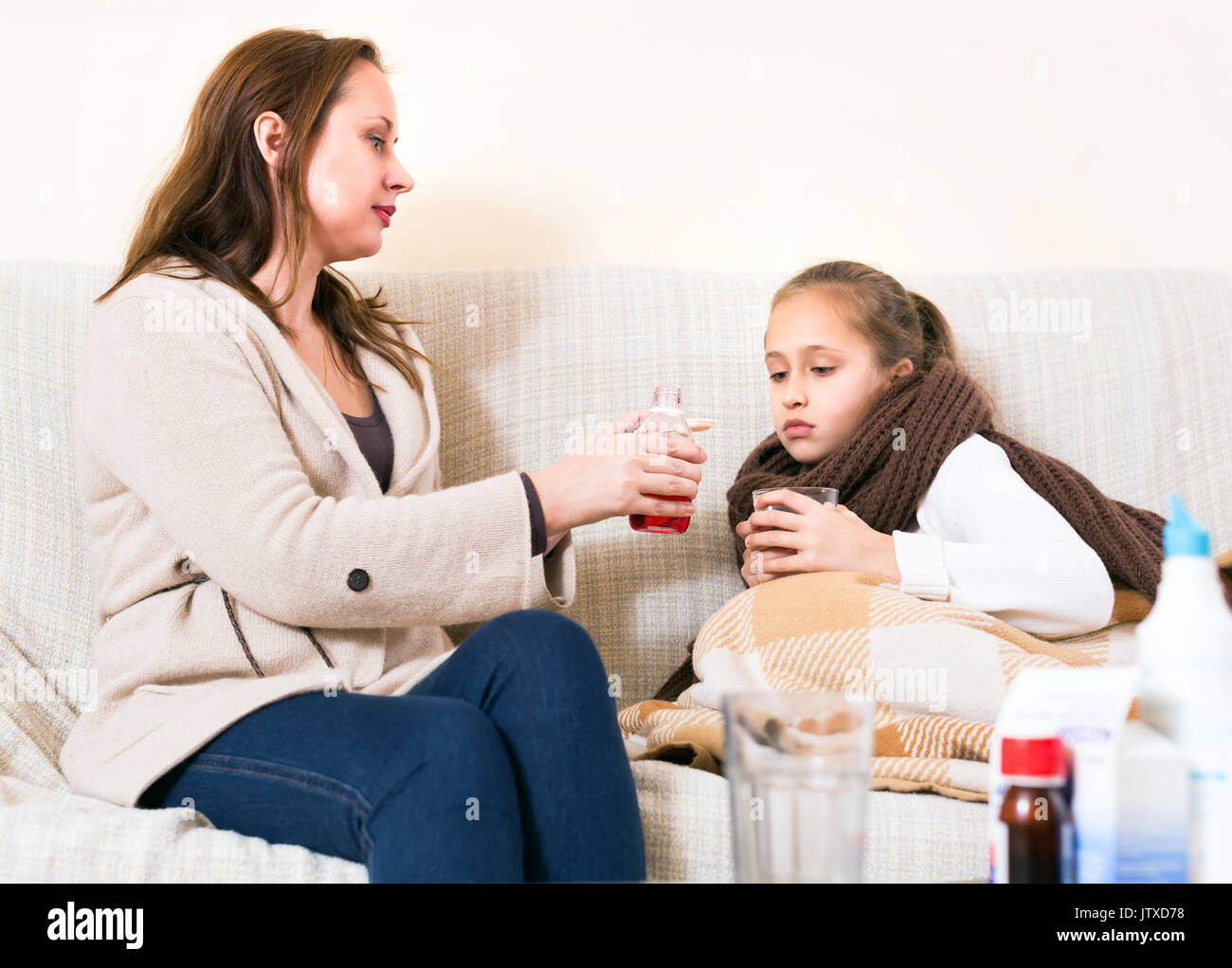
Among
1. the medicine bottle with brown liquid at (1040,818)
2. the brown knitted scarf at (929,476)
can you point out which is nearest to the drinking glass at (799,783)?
the medicine bottle with brown liquid at (1040,818)

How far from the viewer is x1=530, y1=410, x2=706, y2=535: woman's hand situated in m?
1.07

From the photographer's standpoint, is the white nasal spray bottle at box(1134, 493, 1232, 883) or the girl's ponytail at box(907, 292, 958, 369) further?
the girl's ponytail at box(907, 292, 958, 369)

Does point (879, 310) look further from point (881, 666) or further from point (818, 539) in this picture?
point (881, 666)

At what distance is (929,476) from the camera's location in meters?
1.34

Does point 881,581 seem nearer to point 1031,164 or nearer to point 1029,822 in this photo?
point 1029,822

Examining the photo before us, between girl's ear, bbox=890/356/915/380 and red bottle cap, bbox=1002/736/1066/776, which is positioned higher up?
girl's ear, bbox=890/356/915/380

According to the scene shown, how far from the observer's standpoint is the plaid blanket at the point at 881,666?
1.09 meters

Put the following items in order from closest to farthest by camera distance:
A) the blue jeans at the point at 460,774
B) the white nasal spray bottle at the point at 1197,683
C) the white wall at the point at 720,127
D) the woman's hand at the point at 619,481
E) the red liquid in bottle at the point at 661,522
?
the white nasal spray bottle at the point at 1197,683 → the blue jeans at the point at 460,774 → the woman's hand at the point at 619,481 → the red liquid in bottle at the point at 661,522 → the white wall at the point at 720,127

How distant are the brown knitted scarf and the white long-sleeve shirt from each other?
49 mm

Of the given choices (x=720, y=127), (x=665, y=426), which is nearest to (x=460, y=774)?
(x=665, y=426)

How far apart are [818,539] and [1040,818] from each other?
0.72 m

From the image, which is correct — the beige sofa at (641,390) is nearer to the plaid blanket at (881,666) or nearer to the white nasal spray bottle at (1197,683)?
the plaid blanket at (881,666)

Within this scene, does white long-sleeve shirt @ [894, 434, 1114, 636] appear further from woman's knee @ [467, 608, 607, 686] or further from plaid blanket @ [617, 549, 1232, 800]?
woman's knee @ [467, 608, 607, 686]

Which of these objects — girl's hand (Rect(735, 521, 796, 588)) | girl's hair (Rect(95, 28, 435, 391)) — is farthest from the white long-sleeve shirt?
girl's hair (Rect(95, 28, 435, 391))
